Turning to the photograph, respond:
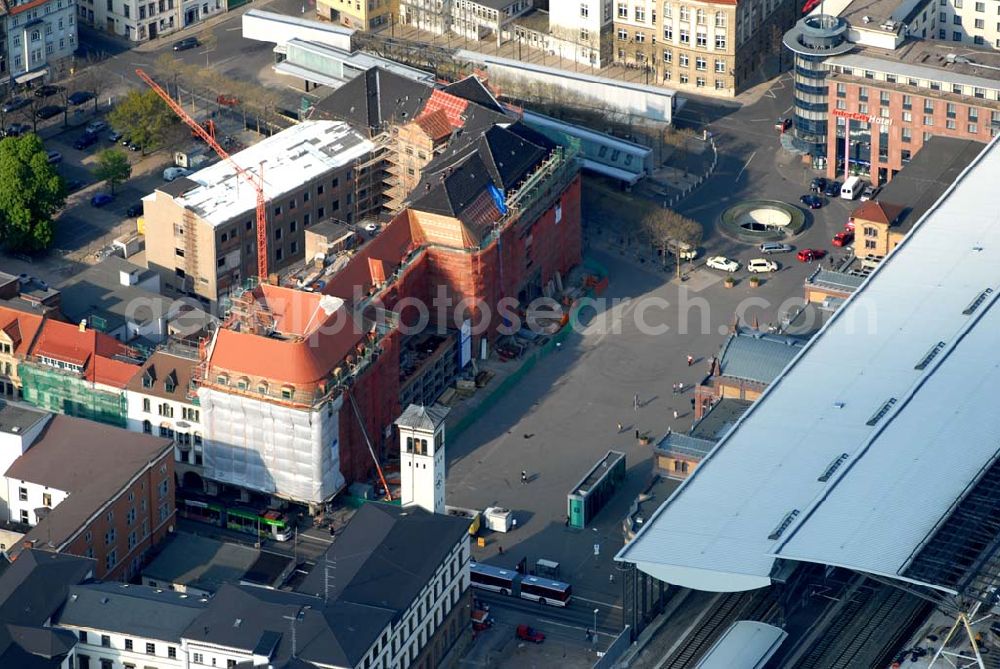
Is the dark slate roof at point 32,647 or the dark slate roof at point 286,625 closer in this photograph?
the dark slate roof at point 286,625

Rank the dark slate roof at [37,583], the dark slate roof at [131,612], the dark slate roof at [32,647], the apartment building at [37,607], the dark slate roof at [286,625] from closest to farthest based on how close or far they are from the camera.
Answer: the dark slate roof at [286,625] < the dark slate roof at [32,647] < the apartment building at [37,607] < the dark slate roof at [37,583] < the dark slate roof at [131,612]

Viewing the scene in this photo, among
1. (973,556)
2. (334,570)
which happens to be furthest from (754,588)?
(334,570)

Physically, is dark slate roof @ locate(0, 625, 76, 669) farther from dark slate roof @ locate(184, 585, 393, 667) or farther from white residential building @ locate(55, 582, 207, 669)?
dark slate roof @ locate(184, 585, 393, 667)

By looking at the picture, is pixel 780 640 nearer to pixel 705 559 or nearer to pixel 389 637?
pixel 705 559

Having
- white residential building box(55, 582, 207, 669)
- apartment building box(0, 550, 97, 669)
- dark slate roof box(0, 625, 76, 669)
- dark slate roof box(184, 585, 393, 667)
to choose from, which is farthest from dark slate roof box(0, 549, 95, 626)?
dark slate roof box(184, 585, 393, 667)

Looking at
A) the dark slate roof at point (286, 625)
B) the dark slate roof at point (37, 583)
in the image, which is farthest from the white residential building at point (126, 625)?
the dark slate roof at point (286, 625)

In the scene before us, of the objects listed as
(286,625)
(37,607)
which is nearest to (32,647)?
(37,607)

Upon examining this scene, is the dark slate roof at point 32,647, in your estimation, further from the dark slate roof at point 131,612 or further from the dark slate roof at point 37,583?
the dark slate roof at point 131,612
